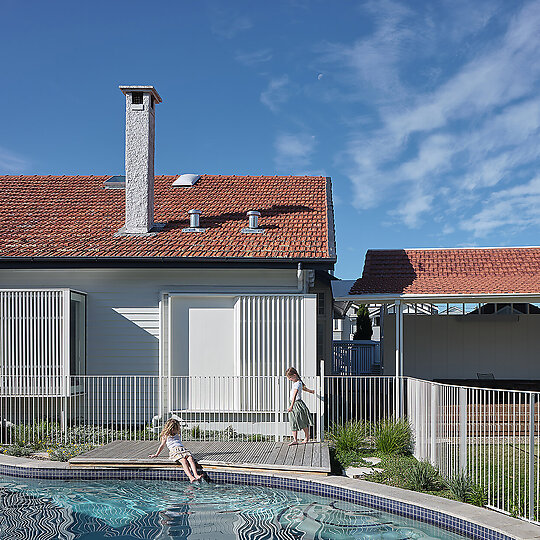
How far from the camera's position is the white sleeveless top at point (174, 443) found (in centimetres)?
1096

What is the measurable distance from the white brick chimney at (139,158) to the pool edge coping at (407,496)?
6.13 metres

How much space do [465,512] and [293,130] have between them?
1229cm

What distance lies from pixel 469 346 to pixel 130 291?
30.1 feet

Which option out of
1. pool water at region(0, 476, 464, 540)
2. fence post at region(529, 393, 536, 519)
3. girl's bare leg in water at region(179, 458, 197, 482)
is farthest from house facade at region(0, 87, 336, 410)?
fence post at region(529, 393, 536, 519)

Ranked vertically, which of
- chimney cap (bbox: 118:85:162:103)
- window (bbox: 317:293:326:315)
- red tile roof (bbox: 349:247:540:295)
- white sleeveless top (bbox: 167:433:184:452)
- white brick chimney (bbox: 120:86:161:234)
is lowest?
white sleeveless top (bbox: 167:433:184:452)

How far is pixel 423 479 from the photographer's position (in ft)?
30.8

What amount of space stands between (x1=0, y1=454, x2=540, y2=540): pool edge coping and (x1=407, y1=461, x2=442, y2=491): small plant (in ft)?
0.84

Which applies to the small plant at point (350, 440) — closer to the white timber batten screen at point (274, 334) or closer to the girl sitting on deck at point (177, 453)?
the white timber batten screen at point (274, 334)

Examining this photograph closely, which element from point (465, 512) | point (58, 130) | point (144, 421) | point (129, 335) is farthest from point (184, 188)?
Result: point (465, 512)

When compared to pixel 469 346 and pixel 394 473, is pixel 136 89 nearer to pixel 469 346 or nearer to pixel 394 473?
pixel 469 346

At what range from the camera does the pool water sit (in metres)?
→ 8.28

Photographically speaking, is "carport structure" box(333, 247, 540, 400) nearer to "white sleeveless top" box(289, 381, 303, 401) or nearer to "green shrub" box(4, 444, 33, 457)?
"white sleeveless top" box(289, 381, 303, 401)

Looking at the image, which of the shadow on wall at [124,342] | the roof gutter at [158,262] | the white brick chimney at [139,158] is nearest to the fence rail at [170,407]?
the shadow on wall at [124,342]

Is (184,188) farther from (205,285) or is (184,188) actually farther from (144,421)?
(144,421)
